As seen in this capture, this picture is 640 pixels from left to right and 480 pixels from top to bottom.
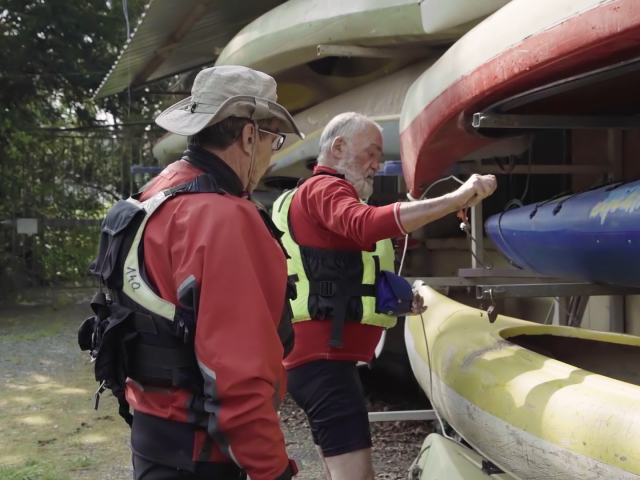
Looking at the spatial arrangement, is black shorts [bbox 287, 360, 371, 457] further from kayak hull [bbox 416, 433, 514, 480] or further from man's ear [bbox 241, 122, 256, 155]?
man's ear [bbox 241, 122, 256, 155]

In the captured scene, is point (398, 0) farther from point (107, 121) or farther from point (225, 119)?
point (107, 121)

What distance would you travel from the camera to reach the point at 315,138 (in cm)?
540

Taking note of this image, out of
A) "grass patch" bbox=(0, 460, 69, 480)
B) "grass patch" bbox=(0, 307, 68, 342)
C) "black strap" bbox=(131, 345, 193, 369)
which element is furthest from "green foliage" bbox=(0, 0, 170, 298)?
"black strap" bbox=(131, 345, 193, 369)

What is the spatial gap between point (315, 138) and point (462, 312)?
2.50m

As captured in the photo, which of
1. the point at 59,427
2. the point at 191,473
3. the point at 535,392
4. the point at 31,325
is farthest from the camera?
the point at 31,325

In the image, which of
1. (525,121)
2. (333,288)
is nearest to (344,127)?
(333,288)

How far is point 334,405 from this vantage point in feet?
7.62

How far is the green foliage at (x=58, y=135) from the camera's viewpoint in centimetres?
1012

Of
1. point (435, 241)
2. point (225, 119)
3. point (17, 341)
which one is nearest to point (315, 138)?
point (435, 241)

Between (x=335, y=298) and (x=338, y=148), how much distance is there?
19.6 inches

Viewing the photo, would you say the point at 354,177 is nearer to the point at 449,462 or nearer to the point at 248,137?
the point at 248,137

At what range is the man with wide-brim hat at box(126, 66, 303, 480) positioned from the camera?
4.60ft

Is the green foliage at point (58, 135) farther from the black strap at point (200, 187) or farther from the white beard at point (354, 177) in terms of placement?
the black strap at point (200, 187)

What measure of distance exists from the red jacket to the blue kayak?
1.32 m
